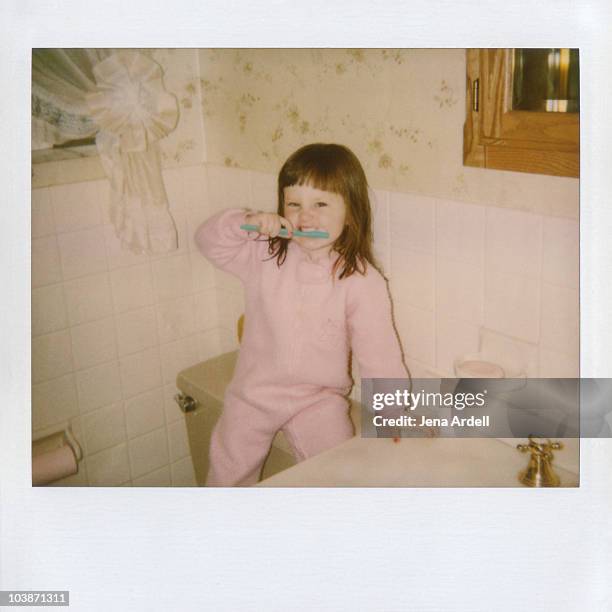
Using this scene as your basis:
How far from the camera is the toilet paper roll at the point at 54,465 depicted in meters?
0.81

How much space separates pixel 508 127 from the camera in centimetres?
74

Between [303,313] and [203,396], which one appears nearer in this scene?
[303,313]

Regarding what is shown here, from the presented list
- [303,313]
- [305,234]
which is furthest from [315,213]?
[303,313]

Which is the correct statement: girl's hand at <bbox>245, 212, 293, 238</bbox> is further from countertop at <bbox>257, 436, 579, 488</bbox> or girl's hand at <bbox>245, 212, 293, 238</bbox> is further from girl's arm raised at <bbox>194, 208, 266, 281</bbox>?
countertop at <bbox>257, 436, 579, 488</bbox>

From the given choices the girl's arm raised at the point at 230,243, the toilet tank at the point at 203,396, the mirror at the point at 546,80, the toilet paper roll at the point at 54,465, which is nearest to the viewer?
the mirror at the point at 546,80

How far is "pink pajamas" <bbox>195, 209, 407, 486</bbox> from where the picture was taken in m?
0.89

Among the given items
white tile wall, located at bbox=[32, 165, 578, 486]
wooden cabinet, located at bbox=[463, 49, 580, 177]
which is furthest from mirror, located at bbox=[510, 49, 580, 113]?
white tile wall, located at bbox=[32, 165, 578, 486]

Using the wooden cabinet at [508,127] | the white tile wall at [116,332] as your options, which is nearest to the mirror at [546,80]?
the wooden cabinet at [508,127]

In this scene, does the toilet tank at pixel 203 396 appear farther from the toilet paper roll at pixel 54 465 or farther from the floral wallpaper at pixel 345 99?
the floral wallpaper at pixel 345 99

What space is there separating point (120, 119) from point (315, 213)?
294 millimetres

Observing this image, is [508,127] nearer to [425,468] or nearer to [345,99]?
[345,99]
